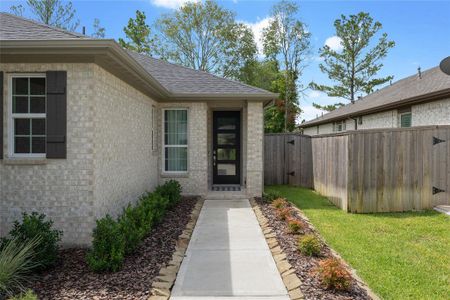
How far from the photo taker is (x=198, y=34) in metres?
31.5

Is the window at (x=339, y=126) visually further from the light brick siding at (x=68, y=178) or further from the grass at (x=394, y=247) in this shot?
the light brick siding at (x=68, y=178)

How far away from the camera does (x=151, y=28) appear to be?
32.3 metres

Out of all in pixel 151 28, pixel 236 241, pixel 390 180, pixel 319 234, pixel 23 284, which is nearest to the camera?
pixel 23 284

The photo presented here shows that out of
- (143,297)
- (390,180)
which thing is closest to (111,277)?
(143,297)

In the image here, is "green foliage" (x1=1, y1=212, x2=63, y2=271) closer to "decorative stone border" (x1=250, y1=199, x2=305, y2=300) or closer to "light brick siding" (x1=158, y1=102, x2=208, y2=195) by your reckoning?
"decorative stone border" (x1=250, y1=199, x2=305, y2=300)

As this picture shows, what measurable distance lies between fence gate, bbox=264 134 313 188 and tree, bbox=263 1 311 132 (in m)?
12.7

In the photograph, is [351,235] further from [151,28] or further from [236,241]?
[151,28]

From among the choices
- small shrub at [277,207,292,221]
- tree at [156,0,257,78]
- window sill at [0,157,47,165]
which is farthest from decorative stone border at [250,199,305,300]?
tree at [156,0,257,78]

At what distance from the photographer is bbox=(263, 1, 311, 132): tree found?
88.3 ft

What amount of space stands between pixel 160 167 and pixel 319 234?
222 inches

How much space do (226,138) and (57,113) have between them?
730cm

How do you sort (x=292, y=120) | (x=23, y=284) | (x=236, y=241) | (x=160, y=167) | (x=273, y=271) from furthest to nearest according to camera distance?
1. (x=292, y=120)
2. (x=160, y=167)
3. (x=236, y=241)
4. (x=273, y=271)
5. (x=23, y=284)

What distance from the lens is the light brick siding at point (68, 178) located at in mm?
5707

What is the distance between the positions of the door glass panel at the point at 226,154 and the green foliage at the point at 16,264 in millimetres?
8000
